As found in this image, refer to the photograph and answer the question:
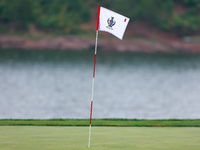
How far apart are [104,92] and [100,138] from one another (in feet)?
117

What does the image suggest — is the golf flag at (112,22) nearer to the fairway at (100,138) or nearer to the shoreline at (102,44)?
the fairway at (100,138)

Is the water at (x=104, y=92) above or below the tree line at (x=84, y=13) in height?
below

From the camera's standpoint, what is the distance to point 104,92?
45750 mm

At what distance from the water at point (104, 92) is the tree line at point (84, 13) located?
2233 cm

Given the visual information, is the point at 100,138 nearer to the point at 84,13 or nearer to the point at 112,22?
the point at 112,22

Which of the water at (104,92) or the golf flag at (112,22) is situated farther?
the water at (104,92)

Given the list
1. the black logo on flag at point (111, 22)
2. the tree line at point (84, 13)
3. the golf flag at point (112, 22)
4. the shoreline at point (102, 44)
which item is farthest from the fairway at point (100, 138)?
the tree line at point (84, 13)

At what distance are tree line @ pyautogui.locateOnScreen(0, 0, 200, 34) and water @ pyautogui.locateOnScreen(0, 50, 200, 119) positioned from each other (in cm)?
2233

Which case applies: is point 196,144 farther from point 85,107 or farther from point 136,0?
point 136,0

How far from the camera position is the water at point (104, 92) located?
30531mm

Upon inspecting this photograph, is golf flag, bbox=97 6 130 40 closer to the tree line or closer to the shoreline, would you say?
the shoreline

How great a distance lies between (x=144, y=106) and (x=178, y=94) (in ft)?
32.8

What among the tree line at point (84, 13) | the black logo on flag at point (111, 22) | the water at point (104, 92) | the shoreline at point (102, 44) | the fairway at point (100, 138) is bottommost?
the fairway at point (100, 138)

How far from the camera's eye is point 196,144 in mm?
9531
